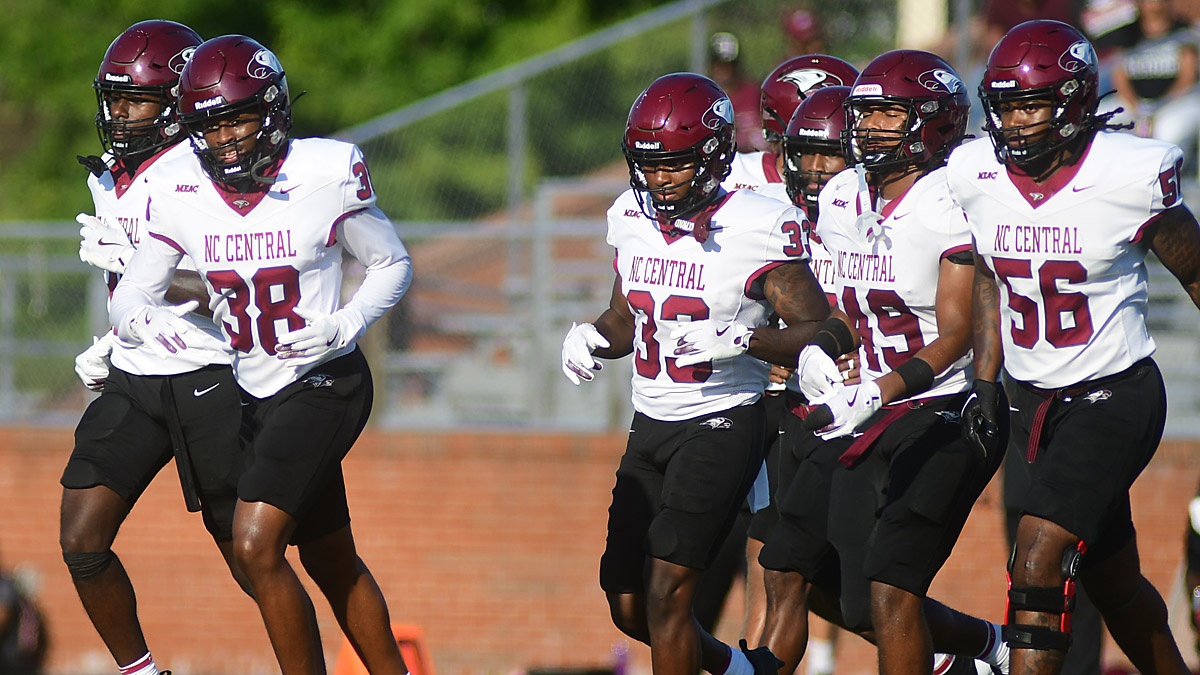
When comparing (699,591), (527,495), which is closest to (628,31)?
(527,495)

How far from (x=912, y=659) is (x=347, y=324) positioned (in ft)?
6.92

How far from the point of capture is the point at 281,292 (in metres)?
5.05

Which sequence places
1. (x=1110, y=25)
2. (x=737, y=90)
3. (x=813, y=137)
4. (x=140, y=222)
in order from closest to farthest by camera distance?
1. (x=140, y=222)
2. (x=813, y=137)
3. (x=737, y=90)
4. (x=1110, y=25)

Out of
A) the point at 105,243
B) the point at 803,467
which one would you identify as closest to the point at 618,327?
the point at 803,467

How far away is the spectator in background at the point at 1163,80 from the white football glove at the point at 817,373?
568 centimetres

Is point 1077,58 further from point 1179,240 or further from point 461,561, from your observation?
point 461,561

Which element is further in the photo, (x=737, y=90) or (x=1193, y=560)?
(x=737, y=90)

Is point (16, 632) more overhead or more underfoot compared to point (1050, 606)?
more underfoot

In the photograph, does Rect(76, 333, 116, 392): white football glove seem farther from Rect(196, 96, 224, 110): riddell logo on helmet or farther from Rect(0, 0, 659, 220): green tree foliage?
Rect(0, 0, 659, 220): green tree foliage

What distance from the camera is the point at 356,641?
206 inches

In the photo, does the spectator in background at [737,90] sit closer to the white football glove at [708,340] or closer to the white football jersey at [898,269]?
the white football jersey at [898,269]

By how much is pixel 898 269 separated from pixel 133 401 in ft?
8.87

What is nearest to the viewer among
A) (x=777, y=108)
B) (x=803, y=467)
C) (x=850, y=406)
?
(x=850, y=406)

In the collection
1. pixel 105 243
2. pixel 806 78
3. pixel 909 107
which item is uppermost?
pixel 806 78
